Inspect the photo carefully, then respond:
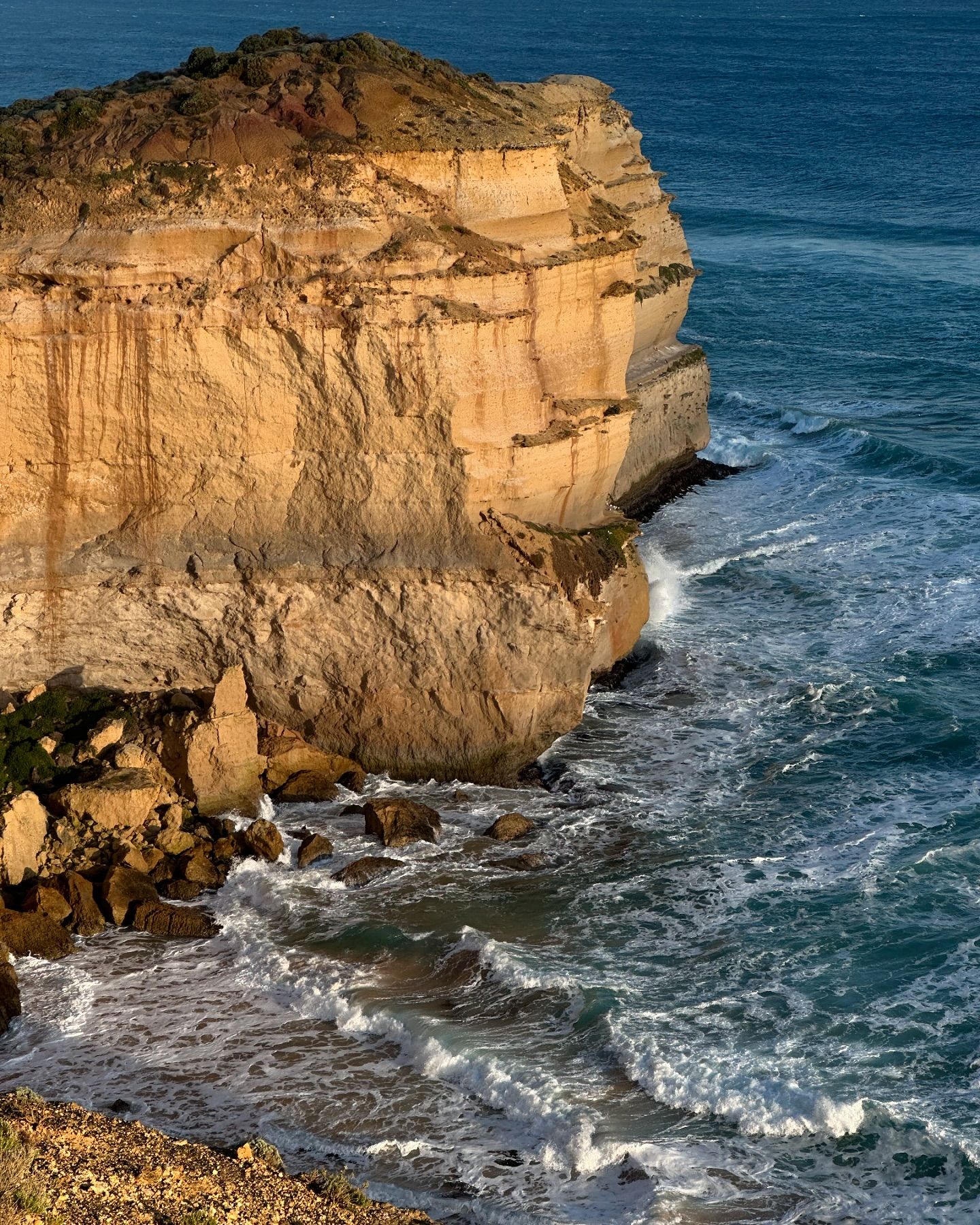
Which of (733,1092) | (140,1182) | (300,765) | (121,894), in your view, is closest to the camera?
(140,1182)

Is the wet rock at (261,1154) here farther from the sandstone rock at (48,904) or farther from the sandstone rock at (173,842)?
→ the sandstone rock at (173,842)

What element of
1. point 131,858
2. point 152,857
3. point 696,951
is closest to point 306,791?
point 152,857

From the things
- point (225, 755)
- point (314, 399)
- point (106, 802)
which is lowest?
point (106, 802)

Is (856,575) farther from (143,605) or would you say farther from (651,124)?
(651,124)

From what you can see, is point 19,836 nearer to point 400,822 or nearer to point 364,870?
point 364,870

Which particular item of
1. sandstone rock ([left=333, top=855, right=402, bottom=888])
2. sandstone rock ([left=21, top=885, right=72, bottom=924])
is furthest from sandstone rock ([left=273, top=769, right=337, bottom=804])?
sandstone rock ([left=21, top=885, right=72, bottom=924])

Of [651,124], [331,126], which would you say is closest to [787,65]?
[651,124]

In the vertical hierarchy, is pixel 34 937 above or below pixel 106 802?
below
